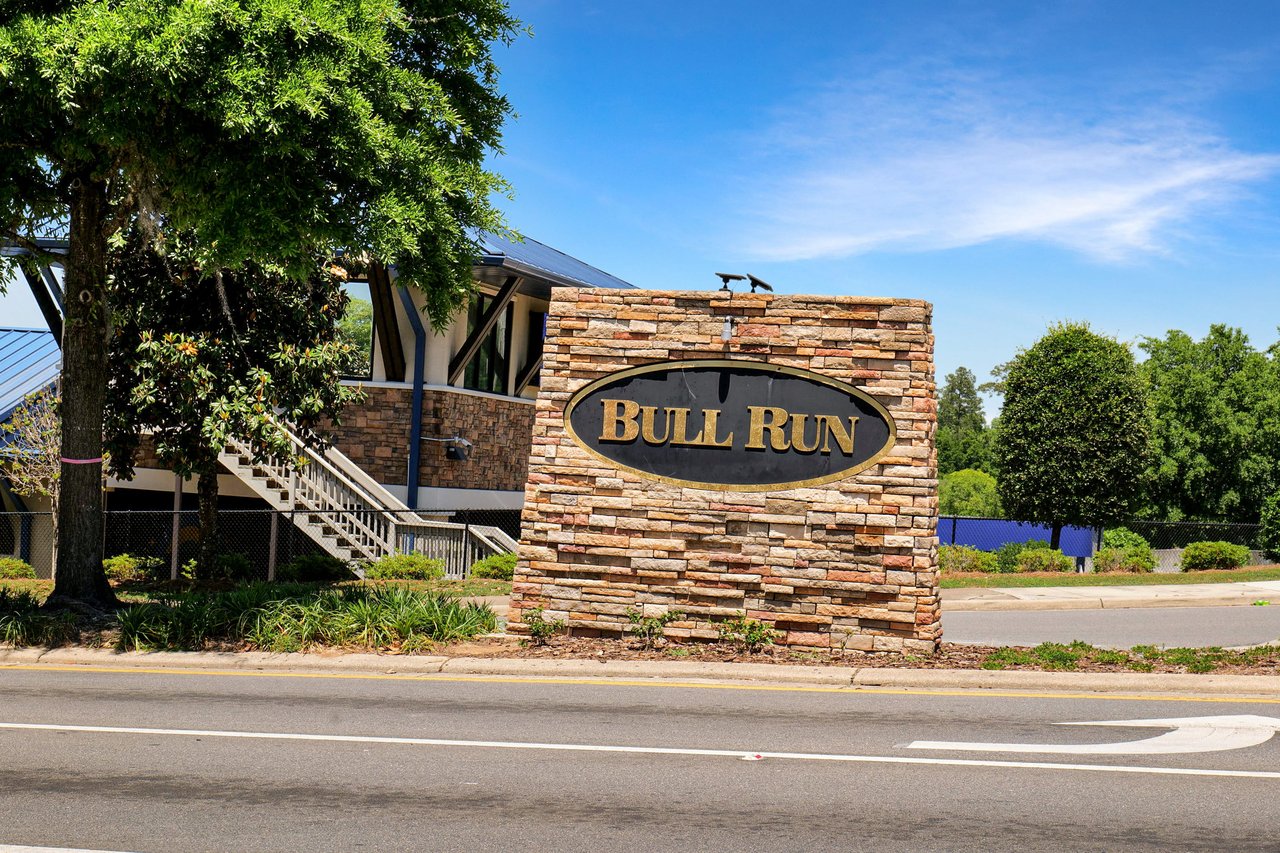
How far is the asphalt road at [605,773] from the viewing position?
593 centimetres

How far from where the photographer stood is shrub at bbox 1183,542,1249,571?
26156 mm

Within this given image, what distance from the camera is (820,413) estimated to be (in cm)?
1166

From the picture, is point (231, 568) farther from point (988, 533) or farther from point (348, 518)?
point (988, 533)

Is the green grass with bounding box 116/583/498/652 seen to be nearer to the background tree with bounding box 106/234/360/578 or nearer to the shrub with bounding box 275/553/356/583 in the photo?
the background tree with bounding box 106/234/360/578

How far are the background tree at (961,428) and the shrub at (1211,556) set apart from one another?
42.0 meters

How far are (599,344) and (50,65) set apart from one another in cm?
581

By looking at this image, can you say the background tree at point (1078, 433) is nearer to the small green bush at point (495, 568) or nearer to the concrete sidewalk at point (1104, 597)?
the concrete sidewalk at point (1104, 597)

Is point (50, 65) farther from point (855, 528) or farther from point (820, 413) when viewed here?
point (855, 528)

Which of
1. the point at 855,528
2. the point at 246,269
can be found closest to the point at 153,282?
the point at 246,269

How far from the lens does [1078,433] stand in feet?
102

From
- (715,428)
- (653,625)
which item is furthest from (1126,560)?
(653,625)

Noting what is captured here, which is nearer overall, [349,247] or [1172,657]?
[1172,657]

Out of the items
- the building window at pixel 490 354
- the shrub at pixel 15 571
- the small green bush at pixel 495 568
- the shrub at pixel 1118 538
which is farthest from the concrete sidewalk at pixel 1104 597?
the shrub at pixel 15 571

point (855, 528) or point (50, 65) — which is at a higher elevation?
point (50, 65)
